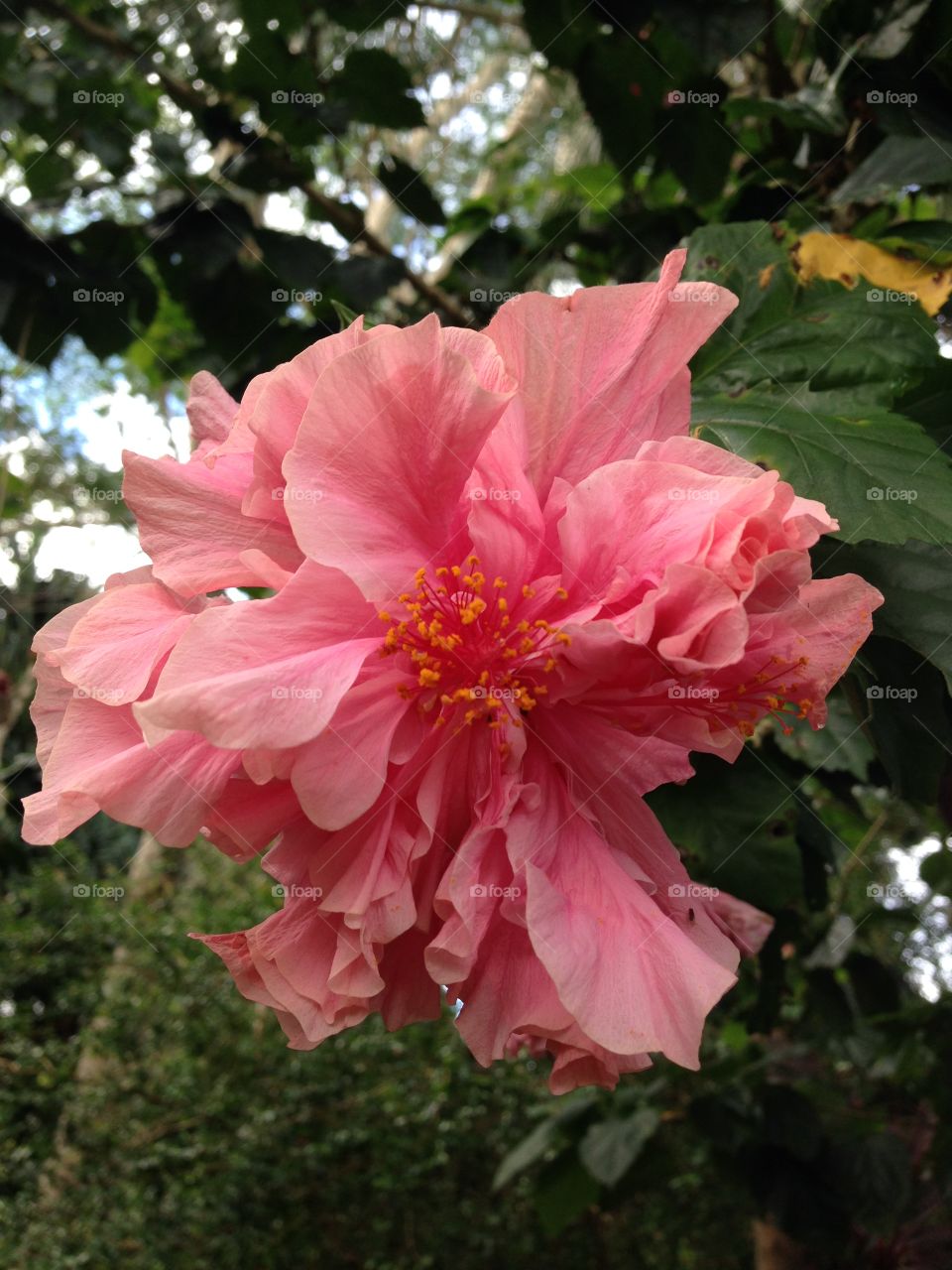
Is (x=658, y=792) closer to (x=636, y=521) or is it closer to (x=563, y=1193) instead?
(x=636, y=521)

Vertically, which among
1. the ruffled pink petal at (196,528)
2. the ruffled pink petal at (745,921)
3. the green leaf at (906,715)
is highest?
the ruffled pink petal at (196,528)

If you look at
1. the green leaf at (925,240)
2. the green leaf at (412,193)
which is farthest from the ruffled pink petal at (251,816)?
the green leaf at (412,193)

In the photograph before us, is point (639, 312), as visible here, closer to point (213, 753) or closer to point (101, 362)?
point (213, 753)

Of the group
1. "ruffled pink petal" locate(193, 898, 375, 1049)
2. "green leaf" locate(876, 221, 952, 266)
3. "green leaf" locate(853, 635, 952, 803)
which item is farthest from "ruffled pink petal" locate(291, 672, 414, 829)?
"green leaf" locate(876, 221, 952, 266)

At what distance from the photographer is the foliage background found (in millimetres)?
1168

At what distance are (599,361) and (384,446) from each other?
20 cm

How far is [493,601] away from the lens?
0.83 metres

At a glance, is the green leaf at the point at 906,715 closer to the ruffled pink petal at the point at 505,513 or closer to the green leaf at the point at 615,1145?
the ruffled pink petal at the point at 505,513

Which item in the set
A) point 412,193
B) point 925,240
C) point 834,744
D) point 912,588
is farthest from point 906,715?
point 412,193

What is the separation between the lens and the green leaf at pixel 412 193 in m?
2.27

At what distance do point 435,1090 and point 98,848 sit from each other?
2531mm

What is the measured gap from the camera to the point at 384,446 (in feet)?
2.61

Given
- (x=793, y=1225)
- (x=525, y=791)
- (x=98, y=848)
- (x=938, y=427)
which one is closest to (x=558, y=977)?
(x=525, y=791)

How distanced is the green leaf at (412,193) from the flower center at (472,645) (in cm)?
171
